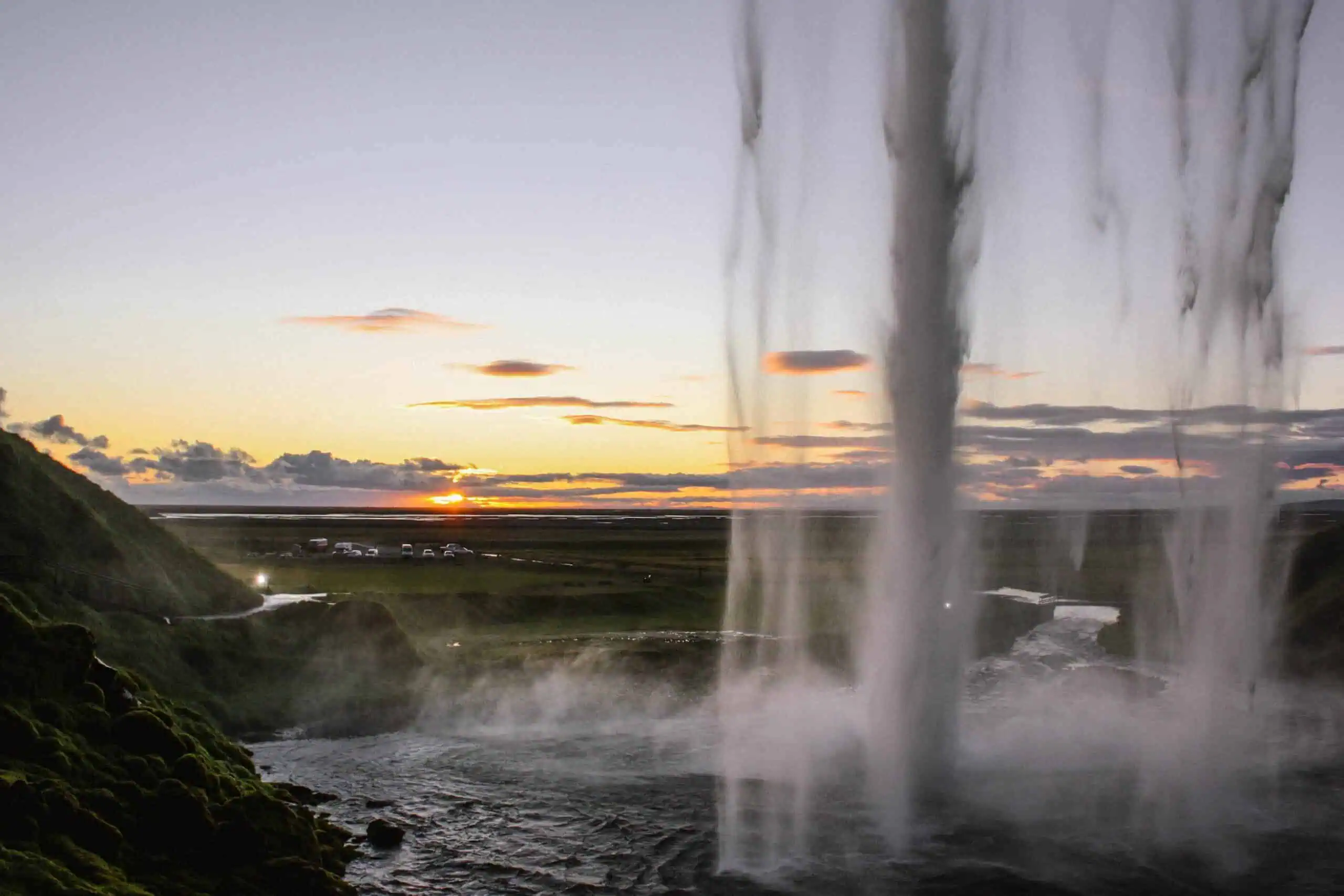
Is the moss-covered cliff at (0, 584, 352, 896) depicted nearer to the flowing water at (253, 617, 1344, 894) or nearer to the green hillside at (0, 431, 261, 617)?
the flowing water at (253, 617, 1344, 894)

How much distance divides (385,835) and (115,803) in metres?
7.14

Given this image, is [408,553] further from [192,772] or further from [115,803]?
[115,803]

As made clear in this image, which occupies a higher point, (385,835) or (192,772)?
(192,772)

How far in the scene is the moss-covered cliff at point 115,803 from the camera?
56.5 ft

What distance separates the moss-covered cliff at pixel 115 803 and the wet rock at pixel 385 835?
695 mm

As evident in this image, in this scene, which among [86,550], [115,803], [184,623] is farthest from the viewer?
[184,623]

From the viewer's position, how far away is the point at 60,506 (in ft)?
133

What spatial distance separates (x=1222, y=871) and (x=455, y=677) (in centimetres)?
3167

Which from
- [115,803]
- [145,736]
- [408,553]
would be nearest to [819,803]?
[145,736]

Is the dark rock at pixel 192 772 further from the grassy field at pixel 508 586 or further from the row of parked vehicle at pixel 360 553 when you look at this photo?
the row of parked vehicle at pixel 360 553

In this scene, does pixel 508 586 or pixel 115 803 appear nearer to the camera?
pixel 115 803

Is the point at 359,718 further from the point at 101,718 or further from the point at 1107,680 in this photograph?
→ the point at 1107,680

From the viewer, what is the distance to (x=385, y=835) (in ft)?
82.1

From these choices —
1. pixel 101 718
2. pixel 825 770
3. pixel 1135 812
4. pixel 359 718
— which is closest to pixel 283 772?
pixel 359 718
